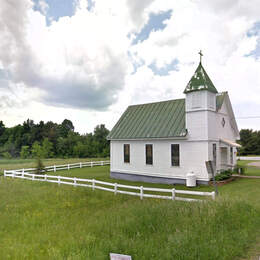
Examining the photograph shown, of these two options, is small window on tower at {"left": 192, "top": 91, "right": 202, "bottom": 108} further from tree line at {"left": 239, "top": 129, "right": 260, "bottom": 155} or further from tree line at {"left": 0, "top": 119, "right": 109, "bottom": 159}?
tree line at {"left": 239, "top": 129, "right": 260, "bottom": 155}

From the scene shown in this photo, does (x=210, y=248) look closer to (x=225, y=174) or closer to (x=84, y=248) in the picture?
(x=84, y=248)

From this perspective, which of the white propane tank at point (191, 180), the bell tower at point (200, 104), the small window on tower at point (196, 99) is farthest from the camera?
the small window on tower at point (196, 99)

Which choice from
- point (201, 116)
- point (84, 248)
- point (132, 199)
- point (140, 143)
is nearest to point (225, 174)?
point (201, 116)

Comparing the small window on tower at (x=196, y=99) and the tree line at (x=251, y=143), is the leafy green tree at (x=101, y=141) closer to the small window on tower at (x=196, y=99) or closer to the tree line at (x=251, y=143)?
the tree line at (x=251, y=143)

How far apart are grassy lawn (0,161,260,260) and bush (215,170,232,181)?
827 cm

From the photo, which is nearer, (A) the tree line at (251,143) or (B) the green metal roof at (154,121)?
(B) the green metal roof at (154,121)

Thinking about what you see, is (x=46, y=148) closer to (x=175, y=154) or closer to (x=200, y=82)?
(x=175, y=154)

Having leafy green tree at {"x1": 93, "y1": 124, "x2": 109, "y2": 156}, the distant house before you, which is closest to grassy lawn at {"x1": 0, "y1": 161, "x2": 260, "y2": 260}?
the distant house

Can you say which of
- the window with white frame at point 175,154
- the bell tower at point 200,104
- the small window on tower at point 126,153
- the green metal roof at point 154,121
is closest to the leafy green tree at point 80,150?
the green metal roof at point 154,121

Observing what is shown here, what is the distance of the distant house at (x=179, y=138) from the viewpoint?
1731 cm

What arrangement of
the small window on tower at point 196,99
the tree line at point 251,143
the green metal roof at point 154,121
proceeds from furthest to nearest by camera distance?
1. the tree line at point 251,143
2. the green metal roof at point 154,121
3. the small window on tower at point 196,99

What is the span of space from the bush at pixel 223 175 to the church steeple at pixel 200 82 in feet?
21.3

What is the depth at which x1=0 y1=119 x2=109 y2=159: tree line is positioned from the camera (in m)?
56.7

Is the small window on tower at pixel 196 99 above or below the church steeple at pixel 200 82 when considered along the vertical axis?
below
